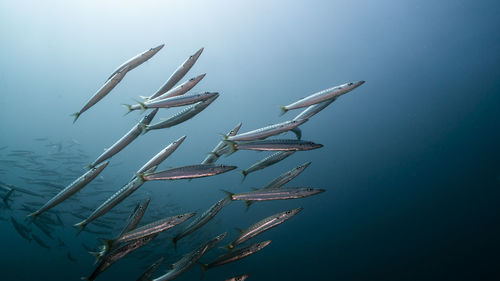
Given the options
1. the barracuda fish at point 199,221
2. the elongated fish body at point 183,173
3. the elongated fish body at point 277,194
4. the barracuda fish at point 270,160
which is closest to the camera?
the elongated fish body at point 183,173

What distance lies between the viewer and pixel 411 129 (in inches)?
1746

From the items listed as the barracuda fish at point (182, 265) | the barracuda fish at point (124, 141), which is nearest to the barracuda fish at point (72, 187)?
the barracuda fish at point (124, 141)

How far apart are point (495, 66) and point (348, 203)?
3418cm

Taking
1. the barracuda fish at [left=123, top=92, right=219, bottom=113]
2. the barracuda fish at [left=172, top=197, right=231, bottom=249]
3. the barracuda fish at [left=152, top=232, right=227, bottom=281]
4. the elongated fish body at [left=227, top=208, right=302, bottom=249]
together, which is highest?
the barracuda fish at [left=123, top=92, right=219, bottom=113]

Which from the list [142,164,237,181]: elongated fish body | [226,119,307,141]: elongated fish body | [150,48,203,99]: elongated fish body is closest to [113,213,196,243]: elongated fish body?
[142,164,237,181]: elongated fish body

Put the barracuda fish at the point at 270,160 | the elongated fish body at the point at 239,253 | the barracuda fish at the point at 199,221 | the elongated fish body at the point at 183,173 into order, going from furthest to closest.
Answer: the barracuda fish at the point at 270,160 < the elongated fish body at the point at 239,253 < the barracuda fish at the point at 199,221 < the elongated fish body at the point at 183,173

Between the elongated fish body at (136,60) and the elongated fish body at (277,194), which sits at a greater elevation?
the elongated fish body at (136,60)

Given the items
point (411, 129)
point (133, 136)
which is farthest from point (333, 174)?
point (133, 136)

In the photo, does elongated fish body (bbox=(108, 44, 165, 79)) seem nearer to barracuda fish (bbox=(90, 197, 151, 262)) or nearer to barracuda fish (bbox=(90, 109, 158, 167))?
barracuda fish (bbox=(90, 109, 158, 167))

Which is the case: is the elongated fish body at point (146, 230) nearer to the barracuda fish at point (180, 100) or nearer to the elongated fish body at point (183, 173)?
the elongated fish body at point (183, 173)

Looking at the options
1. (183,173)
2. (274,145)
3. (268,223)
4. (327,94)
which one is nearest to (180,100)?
(183,173)

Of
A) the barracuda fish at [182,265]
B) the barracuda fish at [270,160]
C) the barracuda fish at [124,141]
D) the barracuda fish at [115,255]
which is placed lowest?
the barracuda fish at [182,265]

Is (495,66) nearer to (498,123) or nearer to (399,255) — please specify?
(498,123)

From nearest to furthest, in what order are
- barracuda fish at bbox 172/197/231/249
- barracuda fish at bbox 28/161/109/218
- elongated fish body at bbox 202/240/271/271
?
barracuda fish at bbox 28/161/109/218, barracuda fish at bbox 172/197/231/249, elongated fish body at bbox 202/240/271/271
